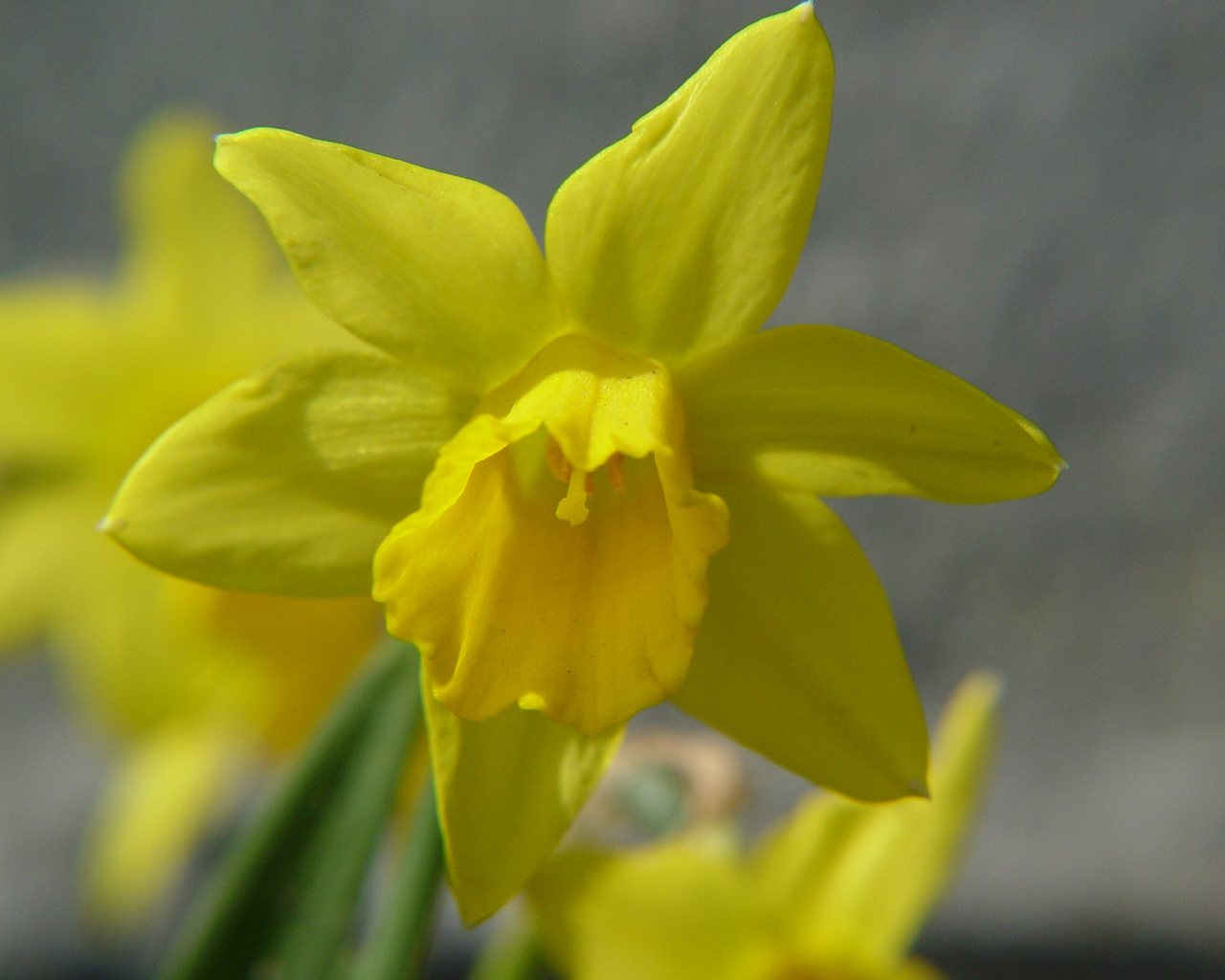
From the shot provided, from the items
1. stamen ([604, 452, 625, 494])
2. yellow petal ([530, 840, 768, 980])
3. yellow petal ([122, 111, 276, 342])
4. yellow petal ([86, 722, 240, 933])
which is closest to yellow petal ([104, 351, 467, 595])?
stamen ([604, 452, 625, 494])

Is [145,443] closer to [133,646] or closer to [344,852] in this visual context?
[133,646]

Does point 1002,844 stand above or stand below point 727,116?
below

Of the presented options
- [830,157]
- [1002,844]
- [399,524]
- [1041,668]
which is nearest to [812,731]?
[399,524]

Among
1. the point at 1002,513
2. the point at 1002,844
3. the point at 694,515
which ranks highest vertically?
the point at 694,515

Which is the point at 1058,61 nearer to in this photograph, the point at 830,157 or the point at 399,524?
the point at 830,157

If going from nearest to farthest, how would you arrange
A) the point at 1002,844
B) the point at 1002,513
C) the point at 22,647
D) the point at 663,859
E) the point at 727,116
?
the point at 727,116, the point at 663,859, the point at 22,647, the point at 1002,513, the point at 1002,844

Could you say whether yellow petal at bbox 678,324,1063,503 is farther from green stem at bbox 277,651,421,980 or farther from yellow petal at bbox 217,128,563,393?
green stem at bbox 277,651,421,980

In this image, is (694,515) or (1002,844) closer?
(694,515)

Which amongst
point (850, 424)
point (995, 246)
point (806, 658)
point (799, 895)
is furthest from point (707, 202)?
point (995, 246)
